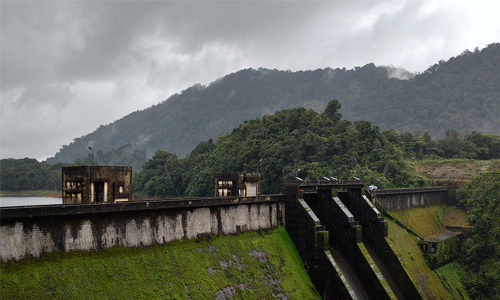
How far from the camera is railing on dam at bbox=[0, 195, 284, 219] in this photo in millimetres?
15508

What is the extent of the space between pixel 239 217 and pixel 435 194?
39.4m

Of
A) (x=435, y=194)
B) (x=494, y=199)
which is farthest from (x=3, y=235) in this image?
(x=435, y=194)

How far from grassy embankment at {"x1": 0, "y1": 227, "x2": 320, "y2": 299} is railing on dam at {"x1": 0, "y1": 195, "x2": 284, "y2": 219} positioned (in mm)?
1783

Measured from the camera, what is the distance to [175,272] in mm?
19344

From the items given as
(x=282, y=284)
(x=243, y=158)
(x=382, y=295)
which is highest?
(x=243, y=158)

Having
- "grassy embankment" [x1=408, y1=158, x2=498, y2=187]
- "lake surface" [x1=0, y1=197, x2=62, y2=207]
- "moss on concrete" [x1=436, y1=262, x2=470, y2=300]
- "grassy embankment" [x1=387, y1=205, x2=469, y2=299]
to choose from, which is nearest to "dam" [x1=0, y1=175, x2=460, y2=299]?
"grassy embankment" [x1=387, y1=205, x2=469, y2=299]

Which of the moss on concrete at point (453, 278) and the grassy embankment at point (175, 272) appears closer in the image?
the grassy embankment at point (175, 272)

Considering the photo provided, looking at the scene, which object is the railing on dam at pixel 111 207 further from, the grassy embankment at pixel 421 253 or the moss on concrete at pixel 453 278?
the moss on concrete at pixel 453 278

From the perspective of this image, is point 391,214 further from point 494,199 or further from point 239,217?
point 239,217

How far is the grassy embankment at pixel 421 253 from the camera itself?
3466cm

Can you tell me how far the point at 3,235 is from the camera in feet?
49.0

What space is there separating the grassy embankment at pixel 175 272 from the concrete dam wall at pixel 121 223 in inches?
17.4

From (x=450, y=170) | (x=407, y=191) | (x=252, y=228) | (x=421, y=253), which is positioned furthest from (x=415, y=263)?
(x=450, y=170)

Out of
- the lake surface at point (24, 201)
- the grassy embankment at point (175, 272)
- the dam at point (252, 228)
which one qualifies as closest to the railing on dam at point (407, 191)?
the dam at point (252, 228)
